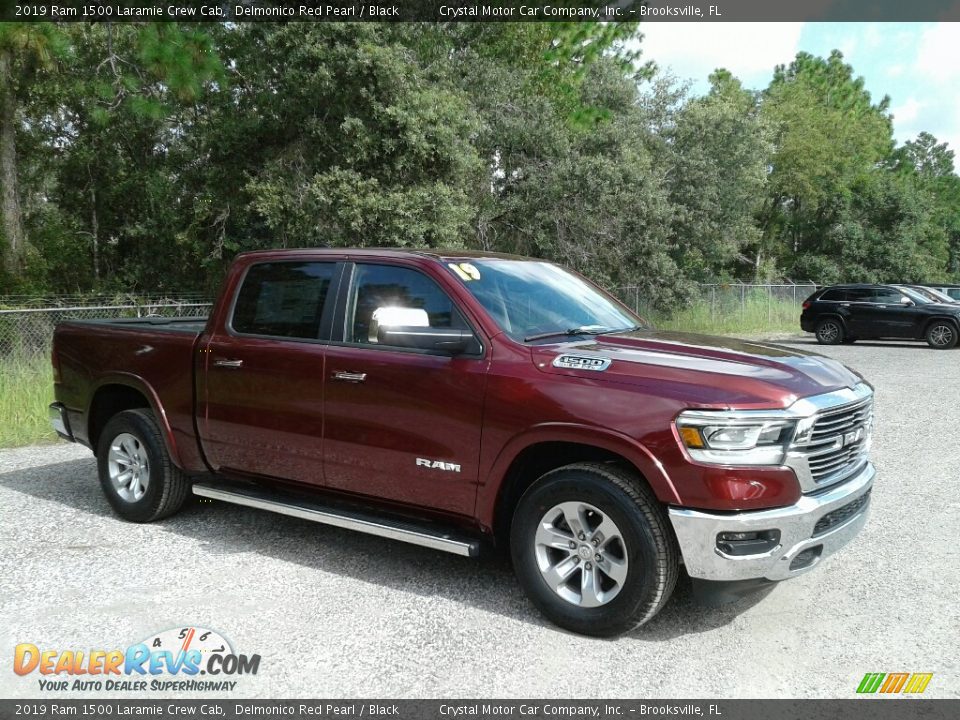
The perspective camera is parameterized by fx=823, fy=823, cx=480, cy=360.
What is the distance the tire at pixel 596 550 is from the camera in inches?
151

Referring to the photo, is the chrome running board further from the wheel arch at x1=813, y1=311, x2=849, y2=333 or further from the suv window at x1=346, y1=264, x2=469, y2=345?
the wheel arch at x1=813, y1=311, x2=849, y2=333

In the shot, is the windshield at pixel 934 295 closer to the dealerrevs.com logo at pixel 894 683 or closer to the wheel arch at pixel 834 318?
the wheel arch at pixel 834 318

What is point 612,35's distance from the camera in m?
20.8

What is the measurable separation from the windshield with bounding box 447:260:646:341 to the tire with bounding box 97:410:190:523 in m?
2.62

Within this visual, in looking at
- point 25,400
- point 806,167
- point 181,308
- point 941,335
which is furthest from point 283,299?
point 806,167

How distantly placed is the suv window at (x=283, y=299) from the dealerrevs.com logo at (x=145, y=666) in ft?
6.39

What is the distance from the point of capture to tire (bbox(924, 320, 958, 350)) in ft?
69.4

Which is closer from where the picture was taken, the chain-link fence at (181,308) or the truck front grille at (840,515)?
the truck front grille at (840,515)

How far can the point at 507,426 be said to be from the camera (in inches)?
165

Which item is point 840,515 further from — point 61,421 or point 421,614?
point 61,421

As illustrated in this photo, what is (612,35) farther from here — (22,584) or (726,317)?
(22,584)

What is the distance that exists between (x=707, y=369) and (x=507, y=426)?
3.35 feet

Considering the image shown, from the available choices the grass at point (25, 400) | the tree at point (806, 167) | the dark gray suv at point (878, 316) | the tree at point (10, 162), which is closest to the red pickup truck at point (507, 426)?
the grass at point (25, 400)

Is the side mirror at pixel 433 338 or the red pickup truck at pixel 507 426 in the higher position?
the side mirror at pixel 433 338
